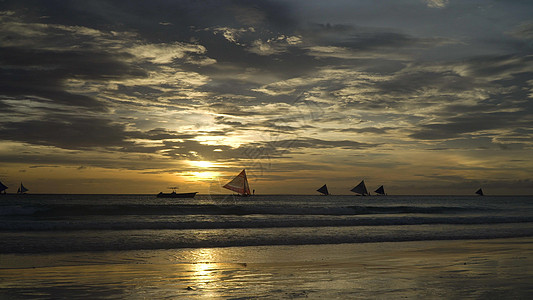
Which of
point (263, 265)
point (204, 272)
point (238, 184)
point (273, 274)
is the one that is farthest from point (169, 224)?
point (238, 184)

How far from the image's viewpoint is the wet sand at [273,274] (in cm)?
908

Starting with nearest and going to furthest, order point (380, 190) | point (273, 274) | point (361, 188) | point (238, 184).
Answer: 1. point (273, 274)
2. point (238, 184)
3. point (361, 188)
4. point (380, 190)

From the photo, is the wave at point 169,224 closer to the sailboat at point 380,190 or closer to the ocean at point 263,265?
the ocean at point 263,265

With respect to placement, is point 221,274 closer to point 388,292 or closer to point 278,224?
point 388,292

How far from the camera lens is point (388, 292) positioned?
908cm

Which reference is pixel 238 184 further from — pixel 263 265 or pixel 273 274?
pixel 273 274

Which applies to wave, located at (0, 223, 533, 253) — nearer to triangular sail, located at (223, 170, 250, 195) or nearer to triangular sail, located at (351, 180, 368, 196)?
triangular sail, located at (223, 170, 250, 195)

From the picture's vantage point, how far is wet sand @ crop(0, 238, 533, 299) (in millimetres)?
9078

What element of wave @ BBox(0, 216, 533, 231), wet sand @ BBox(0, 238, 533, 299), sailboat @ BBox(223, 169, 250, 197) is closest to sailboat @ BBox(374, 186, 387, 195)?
sailboat @ BBox(223, 169, 250, 197)

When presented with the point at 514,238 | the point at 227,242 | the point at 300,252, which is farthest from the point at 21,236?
the point at 514,238

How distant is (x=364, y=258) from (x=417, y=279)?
420cm

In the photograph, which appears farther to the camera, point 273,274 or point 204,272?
point 204,272

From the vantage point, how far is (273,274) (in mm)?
11359

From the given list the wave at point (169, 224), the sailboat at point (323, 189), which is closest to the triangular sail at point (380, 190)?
the sailboat at point (323, 189)
